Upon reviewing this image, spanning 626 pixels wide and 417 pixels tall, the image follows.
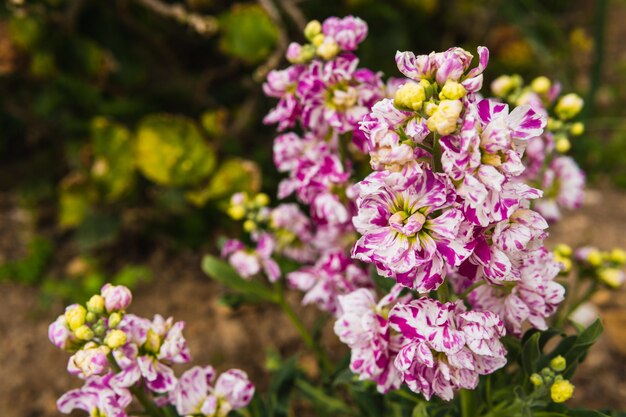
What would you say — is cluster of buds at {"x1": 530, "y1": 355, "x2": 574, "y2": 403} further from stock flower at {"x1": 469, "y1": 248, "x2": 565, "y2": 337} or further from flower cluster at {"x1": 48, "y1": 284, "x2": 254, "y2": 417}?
flower cluster at {"x1": 48, "y1": 284, "x2": 254, "y2": 417}

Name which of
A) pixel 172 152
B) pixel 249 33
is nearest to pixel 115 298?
pixel 172 152

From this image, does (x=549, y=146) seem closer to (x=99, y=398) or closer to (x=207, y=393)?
(x=207, y=393)

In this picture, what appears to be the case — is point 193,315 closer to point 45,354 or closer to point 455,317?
point 45,354

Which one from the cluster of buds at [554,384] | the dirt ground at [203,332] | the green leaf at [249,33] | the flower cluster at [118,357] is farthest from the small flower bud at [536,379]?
the green leaf at [249,33]

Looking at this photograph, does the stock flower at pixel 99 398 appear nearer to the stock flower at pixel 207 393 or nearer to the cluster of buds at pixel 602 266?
the stock flower at pixel 207 393

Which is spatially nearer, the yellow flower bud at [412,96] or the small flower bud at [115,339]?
the yellow flower bud at [412,96]

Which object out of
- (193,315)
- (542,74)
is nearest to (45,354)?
(193,315)
